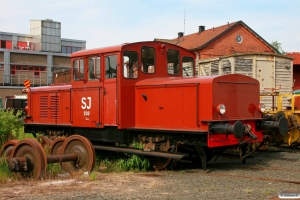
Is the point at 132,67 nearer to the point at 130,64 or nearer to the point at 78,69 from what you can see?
the point at 130,64

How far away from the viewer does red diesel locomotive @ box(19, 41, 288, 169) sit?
28.6 ft

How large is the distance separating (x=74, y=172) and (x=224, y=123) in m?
3.49

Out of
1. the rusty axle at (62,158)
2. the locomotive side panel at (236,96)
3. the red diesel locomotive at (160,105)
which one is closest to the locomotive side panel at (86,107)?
the red diesel locomotive at (160,105)

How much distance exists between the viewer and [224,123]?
882 cm

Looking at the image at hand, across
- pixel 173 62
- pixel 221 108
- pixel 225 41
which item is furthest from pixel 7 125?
pixel 225 41

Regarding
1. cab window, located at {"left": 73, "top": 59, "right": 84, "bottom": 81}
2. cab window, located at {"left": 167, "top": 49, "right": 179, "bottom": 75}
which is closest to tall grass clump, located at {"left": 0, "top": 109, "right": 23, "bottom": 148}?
cab window, located at {"left": 73, "top": 59, "right": 84, "bottom": 81}

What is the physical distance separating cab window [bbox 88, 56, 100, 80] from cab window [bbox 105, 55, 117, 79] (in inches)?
13.2

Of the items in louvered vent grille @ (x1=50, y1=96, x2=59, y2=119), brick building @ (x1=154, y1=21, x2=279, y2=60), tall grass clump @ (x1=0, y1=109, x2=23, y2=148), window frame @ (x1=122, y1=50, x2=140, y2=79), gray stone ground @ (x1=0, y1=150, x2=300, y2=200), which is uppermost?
brick building @ (x1=154, y1=21, x2=279, y2=60)

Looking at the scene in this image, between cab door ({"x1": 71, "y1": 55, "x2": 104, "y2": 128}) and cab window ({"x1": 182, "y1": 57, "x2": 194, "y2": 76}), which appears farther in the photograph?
cab window ({"x1": 182, "y1": 57, "x2": 194, "y2": 76})

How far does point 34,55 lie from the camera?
4738 cm

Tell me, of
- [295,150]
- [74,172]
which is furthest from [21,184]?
[295,150]

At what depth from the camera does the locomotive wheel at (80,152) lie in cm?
891

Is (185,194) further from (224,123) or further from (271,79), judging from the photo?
(271,79)

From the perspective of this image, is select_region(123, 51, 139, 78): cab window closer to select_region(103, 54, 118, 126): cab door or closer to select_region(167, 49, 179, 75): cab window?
select_region(103, 54, 118, 126): cab door
